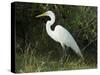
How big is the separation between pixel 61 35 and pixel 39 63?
0.33 metres

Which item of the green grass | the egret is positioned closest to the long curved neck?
the egret

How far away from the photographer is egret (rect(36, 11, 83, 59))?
245 cm

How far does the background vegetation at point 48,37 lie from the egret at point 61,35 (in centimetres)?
3

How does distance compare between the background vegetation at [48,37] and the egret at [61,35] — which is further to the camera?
the egret at [61,35]

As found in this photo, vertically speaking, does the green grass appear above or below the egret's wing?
below

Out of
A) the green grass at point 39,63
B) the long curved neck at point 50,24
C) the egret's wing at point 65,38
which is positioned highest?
the long curved neck at point 50,24

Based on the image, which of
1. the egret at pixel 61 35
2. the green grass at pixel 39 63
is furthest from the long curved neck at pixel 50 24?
the green grass at pixel 39 63

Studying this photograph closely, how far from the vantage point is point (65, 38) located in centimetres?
253

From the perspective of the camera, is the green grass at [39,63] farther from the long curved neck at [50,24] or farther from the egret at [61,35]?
the long curved neck at [50,24]

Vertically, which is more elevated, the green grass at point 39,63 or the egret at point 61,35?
the egret at point 61,35

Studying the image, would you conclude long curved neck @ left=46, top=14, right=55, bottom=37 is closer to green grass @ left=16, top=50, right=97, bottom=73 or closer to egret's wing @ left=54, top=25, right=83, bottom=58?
egret's wing @ left=54, top=25, right=83, bottom=58

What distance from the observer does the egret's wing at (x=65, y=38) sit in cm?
249

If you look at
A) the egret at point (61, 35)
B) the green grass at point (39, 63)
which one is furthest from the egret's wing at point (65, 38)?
the green grass at point (39, 63)

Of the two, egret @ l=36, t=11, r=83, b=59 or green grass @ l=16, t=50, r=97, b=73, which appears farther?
egret @ l=36, t=11, r=83, b=59
